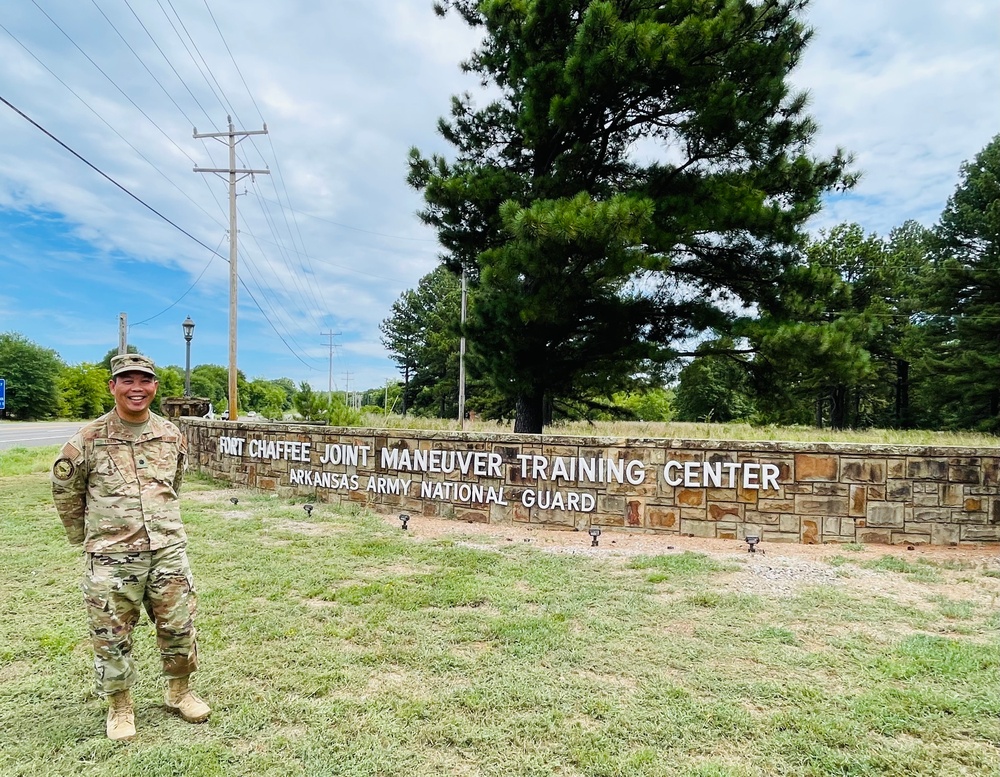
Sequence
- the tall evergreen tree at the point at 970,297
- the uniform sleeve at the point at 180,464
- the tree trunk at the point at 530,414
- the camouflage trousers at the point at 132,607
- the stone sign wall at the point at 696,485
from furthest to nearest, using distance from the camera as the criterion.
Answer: the tall evergreen tree at the point at 970,297
the tree trunk at the point at 530,414
the stone sign wall at the point at 696,485
the uniform sleeve at the point at 180,464
the camouflage trousers at the point at 132,607

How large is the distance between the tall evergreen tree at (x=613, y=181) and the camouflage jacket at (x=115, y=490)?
5.49 meters

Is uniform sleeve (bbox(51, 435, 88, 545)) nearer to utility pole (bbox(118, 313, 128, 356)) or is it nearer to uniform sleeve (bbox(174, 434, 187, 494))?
uniform sleeve (bbox(174, 434, 187, 494))

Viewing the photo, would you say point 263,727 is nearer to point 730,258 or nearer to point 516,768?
point 516,768

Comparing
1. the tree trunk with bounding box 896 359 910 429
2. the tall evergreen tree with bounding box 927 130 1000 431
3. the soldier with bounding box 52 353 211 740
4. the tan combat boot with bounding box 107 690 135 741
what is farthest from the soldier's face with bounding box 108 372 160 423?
the tree trunk with bounding box 896 359 910 429

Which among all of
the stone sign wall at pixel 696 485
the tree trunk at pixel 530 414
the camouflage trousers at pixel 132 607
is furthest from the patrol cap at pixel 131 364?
the tree trunk at pixel 530 414

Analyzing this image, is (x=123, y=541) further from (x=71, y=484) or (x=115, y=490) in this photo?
(x=71, y=484)

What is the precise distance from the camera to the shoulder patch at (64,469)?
244 centimetres

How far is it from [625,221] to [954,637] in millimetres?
5095

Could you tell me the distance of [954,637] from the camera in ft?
11.5

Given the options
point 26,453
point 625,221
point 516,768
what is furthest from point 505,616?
point 26,453

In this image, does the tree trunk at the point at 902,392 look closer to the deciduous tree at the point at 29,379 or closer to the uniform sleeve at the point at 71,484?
the uniform sleeve at the point at 71,484

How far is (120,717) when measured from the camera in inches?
97.5

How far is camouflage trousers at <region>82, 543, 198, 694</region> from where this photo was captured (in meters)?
2.42

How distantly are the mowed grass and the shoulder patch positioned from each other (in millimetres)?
1088
